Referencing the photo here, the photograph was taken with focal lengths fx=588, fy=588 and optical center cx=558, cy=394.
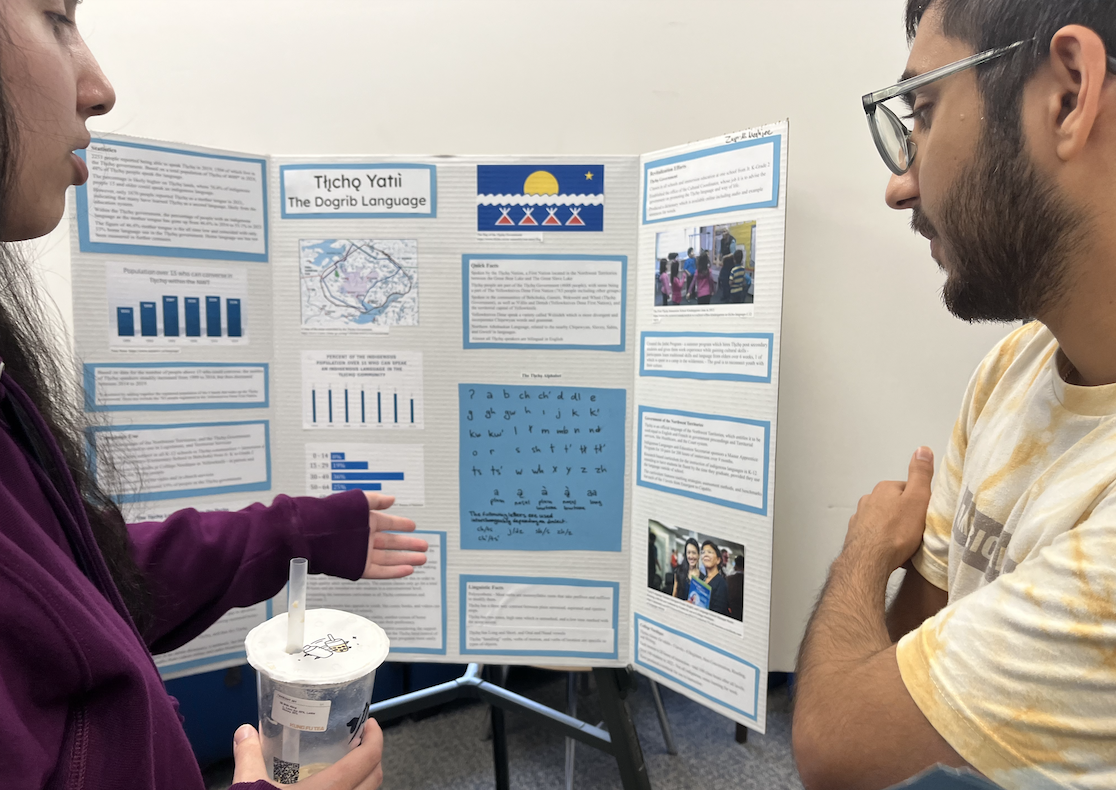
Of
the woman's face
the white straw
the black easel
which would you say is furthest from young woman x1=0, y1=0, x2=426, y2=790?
the black easel

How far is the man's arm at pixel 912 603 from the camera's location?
86cm

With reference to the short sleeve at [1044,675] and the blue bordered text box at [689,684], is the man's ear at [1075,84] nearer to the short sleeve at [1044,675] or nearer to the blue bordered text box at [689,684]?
the short sleeve at [1044,675]

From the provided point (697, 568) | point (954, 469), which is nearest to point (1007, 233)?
point (954, 469)

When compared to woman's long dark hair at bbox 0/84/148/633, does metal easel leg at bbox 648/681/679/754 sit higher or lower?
lower

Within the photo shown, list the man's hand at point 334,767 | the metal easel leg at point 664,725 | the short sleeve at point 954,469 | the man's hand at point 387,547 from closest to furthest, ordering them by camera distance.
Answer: the man's hand at point 334,767 → the short sleeve at point 954,469 → the man's hand at point 387,547 → the metal easel leg at point 664,725

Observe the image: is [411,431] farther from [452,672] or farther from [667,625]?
[452,672]

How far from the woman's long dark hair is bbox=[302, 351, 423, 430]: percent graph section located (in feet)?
2.08

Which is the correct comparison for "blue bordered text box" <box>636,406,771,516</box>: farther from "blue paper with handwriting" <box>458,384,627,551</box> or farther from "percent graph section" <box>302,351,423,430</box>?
"percent graph section" <box>302,351,423,430</box>

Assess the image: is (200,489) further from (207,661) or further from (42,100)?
(42,100)

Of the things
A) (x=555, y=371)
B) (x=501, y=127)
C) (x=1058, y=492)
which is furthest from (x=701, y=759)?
(x=501, y=127)

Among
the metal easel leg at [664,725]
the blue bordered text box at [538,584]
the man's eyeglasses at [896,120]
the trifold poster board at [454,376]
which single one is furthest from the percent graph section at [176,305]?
the metal easel leg at [664,725]

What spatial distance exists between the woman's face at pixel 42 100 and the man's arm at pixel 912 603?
116cm

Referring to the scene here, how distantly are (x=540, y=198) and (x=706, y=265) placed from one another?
0.43 m

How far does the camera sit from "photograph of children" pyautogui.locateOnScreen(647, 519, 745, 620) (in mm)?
1340
